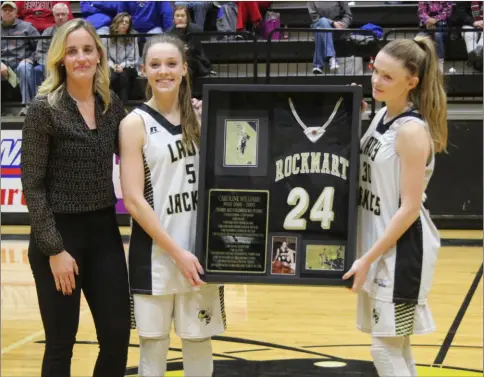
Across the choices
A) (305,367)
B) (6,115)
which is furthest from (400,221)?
(6,115)

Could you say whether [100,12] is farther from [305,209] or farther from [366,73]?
[305,209]

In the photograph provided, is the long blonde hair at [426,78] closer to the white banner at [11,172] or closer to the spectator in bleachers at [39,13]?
the white banner at [11,172]

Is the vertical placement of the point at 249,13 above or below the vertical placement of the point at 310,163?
above

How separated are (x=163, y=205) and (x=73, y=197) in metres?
0.31

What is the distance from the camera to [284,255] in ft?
8.99

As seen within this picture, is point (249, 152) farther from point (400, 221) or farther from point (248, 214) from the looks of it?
point (400, 221)

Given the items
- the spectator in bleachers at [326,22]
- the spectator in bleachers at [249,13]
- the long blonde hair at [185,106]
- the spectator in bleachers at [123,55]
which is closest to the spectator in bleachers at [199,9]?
the spectator in bleachers at [249,13]

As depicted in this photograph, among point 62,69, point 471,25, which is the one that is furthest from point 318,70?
point 62,69

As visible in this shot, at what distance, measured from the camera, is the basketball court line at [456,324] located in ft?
13.9

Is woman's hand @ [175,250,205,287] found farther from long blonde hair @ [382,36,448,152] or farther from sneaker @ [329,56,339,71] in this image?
sneaker @ [329,56,339,71]

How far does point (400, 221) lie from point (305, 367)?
66.6 inches

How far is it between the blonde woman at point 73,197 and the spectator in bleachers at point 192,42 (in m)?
5.88

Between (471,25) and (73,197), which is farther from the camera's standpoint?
(471,25)

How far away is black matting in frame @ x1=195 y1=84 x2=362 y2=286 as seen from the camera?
107 inches
